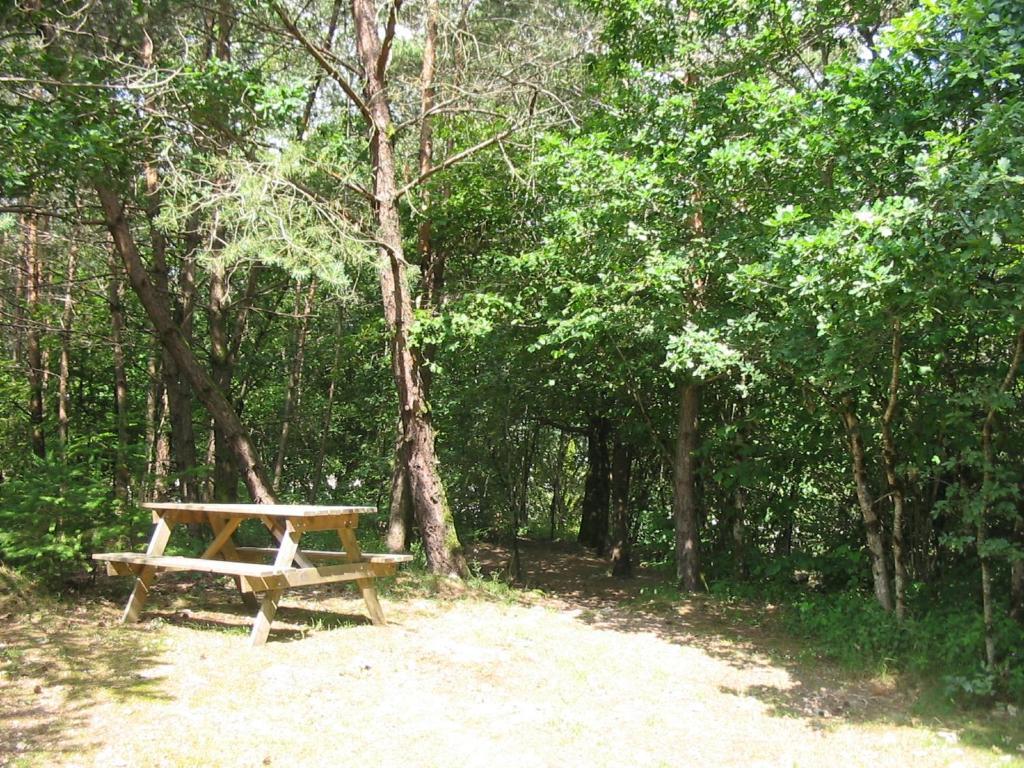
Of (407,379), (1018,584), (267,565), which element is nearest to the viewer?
(1018,584)

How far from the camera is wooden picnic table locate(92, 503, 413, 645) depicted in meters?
5.84

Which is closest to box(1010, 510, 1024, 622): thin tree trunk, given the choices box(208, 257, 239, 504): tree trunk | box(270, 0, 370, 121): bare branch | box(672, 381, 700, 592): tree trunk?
box(672, 381, 700, 592): tree trunk

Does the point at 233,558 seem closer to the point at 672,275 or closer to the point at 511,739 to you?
the point at 511,739

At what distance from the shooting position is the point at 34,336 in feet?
39.7

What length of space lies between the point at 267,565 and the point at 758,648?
14.6ft

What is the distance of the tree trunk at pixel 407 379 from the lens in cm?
939

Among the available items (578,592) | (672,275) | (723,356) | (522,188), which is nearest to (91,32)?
(522,188)

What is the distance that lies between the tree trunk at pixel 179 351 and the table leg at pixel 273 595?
2746 mm

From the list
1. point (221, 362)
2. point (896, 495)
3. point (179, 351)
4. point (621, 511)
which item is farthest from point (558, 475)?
point (896, 495)

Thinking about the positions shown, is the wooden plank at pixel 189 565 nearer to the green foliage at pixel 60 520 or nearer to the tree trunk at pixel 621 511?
the green foliage at pixel 60 520

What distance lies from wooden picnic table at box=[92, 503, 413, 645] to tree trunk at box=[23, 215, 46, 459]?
18.4ft

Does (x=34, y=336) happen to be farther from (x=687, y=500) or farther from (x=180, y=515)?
(x=687, y=500)

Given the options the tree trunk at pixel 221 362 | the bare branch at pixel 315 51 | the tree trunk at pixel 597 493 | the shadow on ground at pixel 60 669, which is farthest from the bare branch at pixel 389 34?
the shadow on ground at pixel 60 669

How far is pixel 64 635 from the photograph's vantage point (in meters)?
5.91
